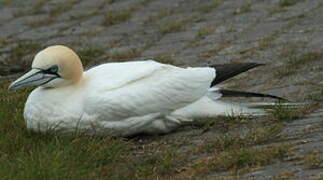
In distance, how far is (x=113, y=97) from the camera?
6.09m

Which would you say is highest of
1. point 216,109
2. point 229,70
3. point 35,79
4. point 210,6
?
point 35,79

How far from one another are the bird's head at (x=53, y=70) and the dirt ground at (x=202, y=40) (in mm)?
599

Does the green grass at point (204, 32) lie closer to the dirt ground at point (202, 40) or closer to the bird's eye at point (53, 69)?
the dirt ground at point (202, 40)

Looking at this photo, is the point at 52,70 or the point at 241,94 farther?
the point at 241,94

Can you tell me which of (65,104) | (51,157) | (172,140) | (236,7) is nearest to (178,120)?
(172,140)

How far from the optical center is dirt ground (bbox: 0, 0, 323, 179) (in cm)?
605

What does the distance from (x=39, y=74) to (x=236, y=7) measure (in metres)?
5.04

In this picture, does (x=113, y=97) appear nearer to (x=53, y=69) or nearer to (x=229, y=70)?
(x=53, y=69)

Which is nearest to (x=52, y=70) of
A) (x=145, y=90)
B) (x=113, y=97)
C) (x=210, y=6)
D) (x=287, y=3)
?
(x=113, y=97)

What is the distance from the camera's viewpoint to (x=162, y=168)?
17.7ft

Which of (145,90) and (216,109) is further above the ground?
(145,90)

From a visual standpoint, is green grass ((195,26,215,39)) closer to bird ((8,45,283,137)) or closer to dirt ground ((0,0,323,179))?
dirt ground ((0,0,323,179))

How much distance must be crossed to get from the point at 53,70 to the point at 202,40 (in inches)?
136

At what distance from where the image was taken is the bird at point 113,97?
6.08 m
